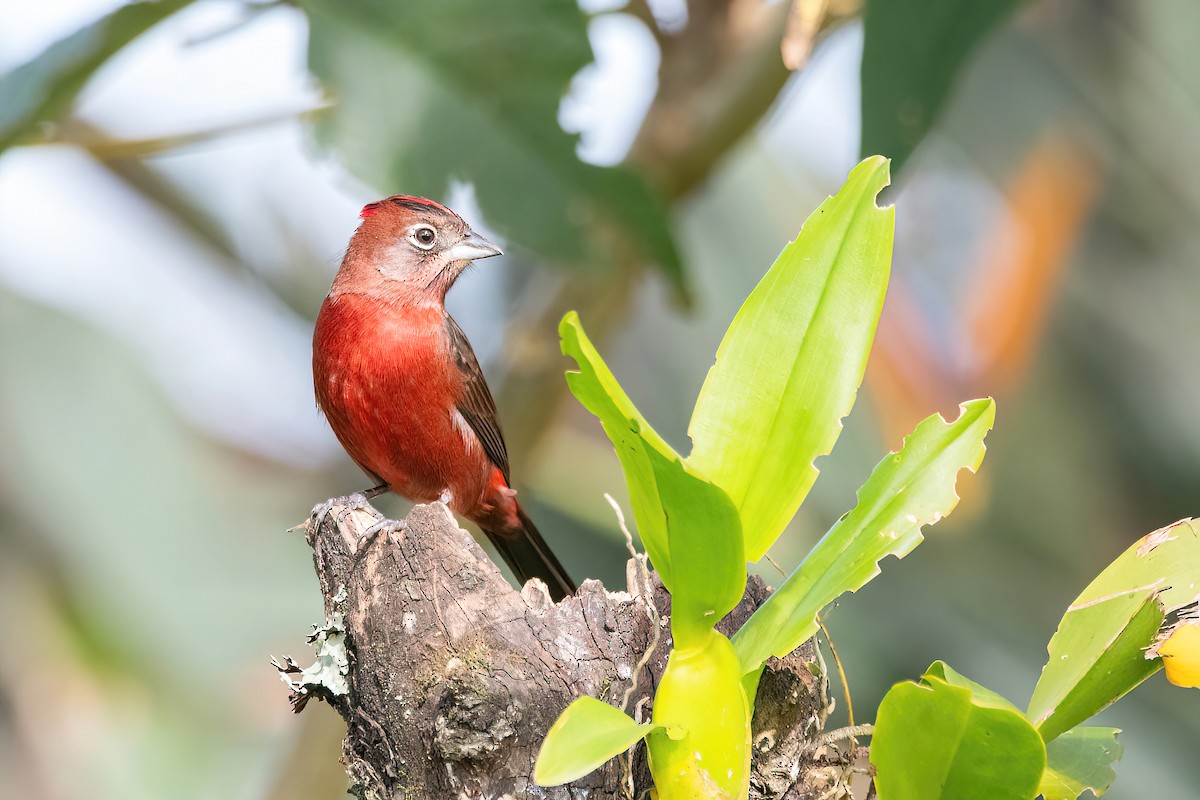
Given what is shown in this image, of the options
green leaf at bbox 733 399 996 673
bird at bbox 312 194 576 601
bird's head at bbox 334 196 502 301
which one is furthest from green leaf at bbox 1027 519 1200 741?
bird's head at bbox 334 196 502 301

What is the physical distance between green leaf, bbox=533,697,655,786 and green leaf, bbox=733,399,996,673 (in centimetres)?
25

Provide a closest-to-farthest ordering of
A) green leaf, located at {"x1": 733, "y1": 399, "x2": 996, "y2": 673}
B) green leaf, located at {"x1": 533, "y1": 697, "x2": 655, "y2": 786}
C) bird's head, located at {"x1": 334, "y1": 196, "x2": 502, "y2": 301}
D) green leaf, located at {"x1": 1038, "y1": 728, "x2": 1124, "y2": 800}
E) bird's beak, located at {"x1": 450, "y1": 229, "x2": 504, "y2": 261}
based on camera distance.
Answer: green leaf, located at {"x1": 533, "y1": 697, "x2": 655, "y2": 786} → green leaf, located at {"x1": 733, "y1": 399, "x2": 996, "y2": 673} → green leaf, located at {"x1": 1038, "y1": 728, "x2": 1124, "y2": 800} → bird's head, located at {"x1": 334, "y1": 196, "x2": 502, "y2": 301} → bird's beak, located at {"x1": 450, "y1": 229, "x2": 504, "y2": 261}

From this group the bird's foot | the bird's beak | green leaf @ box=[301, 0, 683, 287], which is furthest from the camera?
the bird's beak

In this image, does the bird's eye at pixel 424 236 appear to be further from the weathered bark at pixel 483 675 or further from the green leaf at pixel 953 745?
the green leaf at pixel 953 745

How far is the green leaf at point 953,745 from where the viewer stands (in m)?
1.59

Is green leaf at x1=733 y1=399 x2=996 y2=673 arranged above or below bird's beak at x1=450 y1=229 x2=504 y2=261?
below

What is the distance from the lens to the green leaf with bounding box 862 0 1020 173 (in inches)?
111

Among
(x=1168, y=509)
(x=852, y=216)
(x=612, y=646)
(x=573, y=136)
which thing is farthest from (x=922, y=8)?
(x=1168, y=509)

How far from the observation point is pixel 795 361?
1.74m

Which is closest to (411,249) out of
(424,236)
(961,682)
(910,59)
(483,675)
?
(424,236)

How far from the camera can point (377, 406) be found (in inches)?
147

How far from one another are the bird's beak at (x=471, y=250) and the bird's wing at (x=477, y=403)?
220 mm

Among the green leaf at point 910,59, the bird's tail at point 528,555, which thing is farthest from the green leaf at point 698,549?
the bird's tail at point 528,555

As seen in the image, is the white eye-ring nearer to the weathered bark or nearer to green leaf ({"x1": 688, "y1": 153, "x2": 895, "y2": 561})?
the weathered bark
